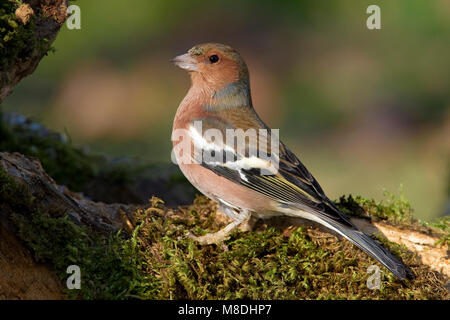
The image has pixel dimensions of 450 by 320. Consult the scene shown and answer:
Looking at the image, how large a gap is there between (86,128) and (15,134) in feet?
12.4

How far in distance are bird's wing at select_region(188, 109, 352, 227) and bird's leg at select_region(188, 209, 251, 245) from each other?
25cm

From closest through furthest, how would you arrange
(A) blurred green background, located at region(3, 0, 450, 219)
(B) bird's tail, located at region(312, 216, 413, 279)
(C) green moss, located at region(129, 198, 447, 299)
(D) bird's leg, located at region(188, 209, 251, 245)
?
(C) green moss, located at region(129, 198, 447, 299) → (B) bird's tail, located at region(312, 216, 413, 279) → (D) bird's leg, located at region(188, 209, 251, 245) → (A) blurred green background, located at region(3, 0, 450, 219)

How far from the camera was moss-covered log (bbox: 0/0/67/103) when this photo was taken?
3.60m

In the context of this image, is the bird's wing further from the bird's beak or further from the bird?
the bird's beak

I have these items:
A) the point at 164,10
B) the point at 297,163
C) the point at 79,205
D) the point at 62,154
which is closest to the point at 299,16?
the point at 164,10

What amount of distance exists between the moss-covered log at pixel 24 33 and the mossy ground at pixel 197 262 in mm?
794

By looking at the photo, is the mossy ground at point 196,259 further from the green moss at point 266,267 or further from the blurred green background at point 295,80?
the blurred green background at point 295,80

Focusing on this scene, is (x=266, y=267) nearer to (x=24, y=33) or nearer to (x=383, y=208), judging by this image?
(x=383, y=208)

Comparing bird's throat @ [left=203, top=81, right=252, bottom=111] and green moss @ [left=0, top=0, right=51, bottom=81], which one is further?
bird's throat @ [left=203, top=81, right=252, bottom=111]

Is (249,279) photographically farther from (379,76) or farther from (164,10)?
(164,10)

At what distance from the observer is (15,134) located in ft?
21.7

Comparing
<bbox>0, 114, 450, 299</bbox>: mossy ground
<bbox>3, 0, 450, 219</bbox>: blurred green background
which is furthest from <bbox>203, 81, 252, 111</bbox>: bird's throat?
<bbox>3, 0, 450, 219</bbox>: blurred green background
